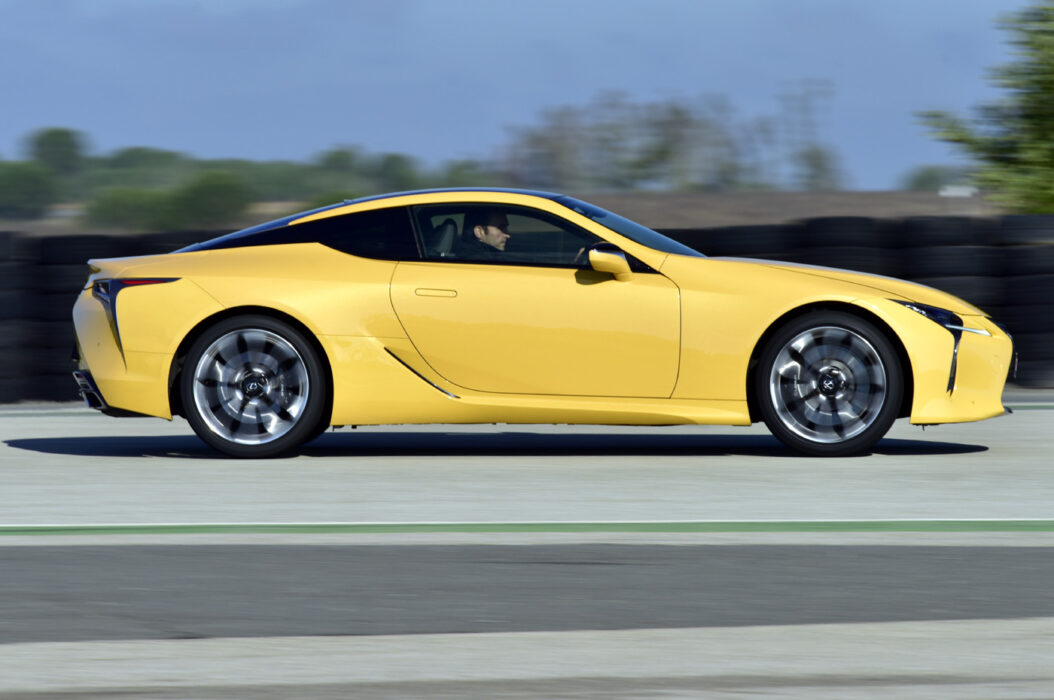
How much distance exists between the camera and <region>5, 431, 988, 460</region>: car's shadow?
8047mm

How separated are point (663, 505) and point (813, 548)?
1009mm

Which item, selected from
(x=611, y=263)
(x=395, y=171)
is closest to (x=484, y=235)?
(x=611, y=263)

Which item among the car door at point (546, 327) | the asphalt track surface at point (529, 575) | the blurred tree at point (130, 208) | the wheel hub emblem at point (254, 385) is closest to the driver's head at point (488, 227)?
the car door at point (546, 327)

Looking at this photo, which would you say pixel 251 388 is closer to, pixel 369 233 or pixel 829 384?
pixel 369 233

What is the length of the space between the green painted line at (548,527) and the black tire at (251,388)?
5.86 feet

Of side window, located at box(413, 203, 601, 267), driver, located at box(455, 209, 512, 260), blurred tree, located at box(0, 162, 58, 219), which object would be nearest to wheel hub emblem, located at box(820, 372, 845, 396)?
side window, located at box(413, 203, 601, 267)

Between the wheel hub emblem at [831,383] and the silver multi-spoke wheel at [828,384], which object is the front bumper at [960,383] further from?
the wheel hub emblem at [831,383]

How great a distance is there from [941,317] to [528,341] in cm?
199

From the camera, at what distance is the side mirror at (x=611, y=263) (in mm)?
7434

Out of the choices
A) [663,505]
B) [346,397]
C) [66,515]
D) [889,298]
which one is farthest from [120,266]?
[889,298]

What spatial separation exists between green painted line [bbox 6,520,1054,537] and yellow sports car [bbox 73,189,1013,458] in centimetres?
169

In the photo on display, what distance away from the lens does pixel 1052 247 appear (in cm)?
1089

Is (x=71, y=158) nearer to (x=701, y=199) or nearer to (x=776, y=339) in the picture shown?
(x=701, y=199)

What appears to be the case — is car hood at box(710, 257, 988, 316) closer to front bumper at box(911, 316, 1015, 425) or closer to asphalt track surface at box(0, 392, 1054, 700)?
front bumper at box(911, 316, 1015, 425)
